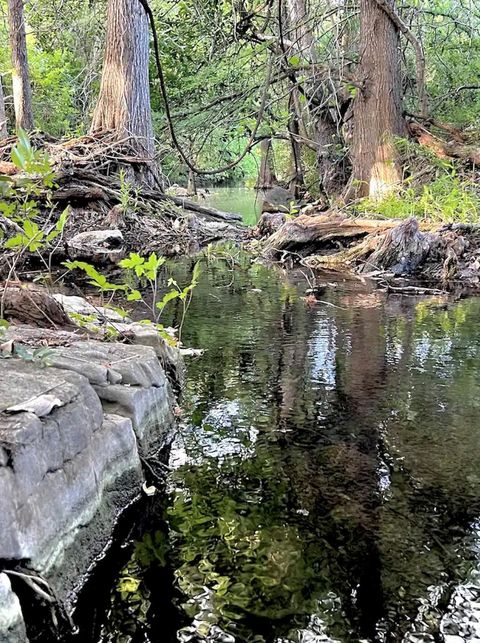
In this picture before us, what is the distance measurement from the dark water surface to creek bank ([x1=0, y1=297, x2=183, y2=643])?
0.46 ft

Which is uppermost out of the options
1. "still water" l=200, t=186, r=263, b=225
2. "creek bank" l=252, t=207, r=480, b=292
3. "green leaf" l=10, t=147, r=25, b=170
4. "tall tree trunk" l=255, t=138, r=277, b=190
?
"tall tree trunk" l=255, t=138, r=277, b=190

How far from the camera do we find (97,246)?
29.2ft

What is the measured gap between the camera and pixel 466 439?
117 inches

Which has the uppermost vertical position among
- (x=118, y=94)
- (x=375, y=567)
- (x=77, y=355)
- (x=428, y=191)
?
(x=118, y=94)

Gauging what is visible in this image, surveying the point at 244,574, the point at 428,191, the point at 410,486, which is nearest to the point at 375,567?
the point at 244,574

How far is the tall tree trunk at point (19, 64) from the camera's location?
13188 millimetres

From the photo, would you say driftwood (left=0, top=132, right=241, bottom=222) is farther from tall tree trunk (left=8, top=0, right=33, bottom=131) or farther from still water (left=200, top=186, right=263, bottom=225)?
tall tree trunk (left=8, top=0, right=33, bottom=131)

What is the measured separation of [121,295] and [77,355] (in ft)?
12.2

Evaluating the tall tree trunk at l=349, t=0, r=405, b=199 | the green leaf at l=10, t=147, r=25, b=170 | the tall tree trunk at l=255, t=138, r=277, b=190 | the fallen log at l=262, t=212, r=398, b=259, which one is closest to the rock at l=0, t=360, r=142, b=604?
the green leaf at l=10, t=147, r=25, b=170

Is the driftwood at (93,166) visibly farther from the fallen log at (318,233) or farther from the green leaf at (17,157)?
the green leaf at (17,157)

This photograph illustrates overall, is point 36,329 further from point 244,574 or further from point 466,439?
point 466,439

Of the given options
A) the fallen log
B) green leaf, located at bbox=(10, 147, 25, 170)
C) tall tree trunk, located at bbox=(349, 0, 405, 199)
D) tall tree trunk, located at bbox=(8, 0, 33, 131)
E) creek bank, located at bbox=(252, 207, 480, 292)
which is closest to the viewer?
green leaf, located at bbox=(10, 147, 25, 170)

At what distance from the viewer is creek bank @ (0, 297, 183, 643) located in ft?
5.55

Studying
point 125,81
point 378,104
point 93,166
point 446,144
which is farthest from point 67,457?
point 125,81
